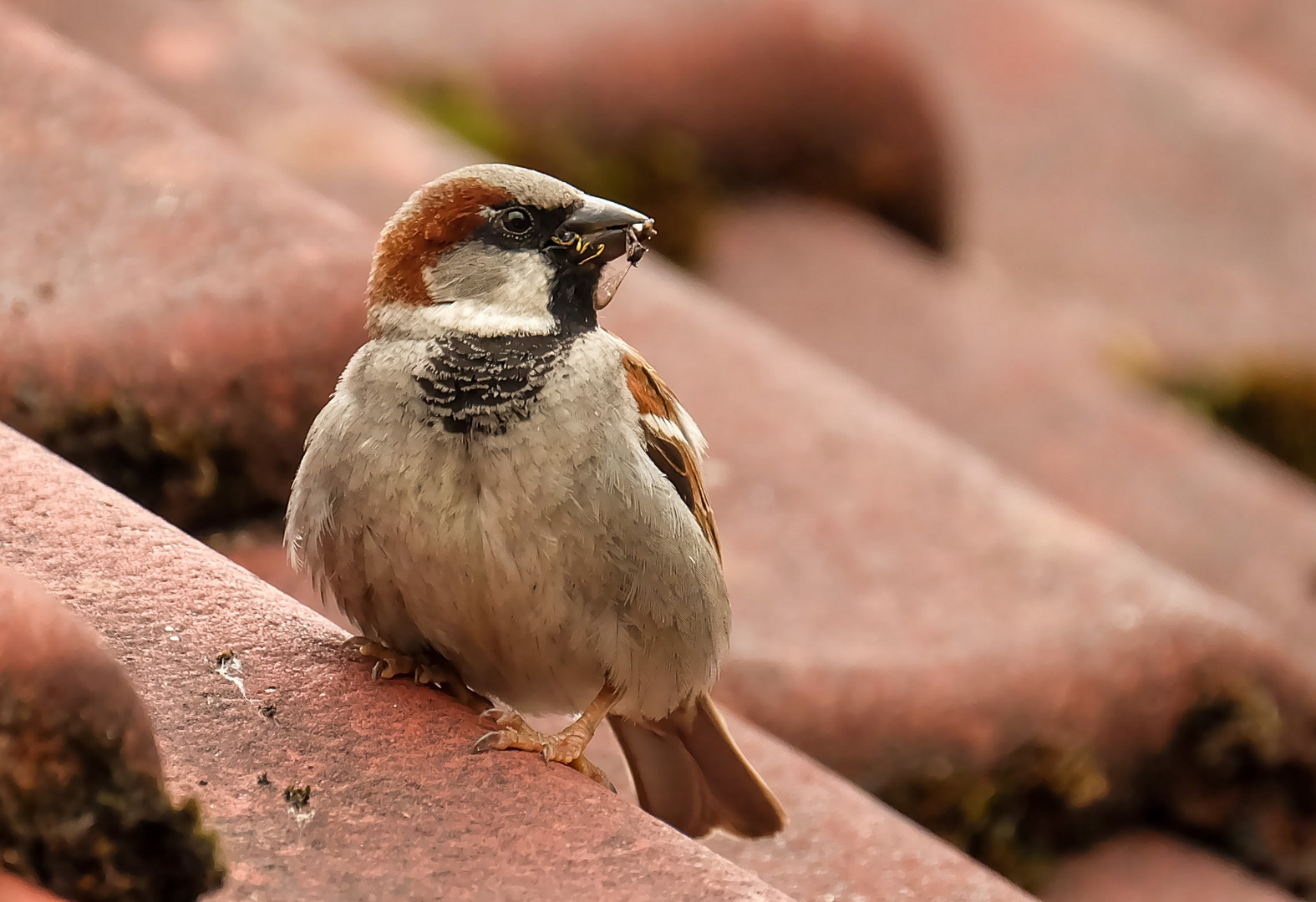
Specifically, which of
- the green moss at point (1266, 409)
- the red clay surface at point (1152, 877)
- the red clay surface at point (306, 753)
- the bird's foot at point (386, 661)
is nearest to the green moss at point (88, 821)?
the red clay surface at point (306, 753)

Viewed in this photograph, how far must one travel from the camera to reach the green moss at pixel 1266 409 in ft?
16.9

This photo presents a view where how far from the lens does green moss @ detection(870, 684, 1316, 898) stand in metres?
2.95

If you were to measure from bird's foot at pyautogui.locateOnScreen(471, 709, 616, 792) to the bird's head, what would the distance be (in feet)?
1.89

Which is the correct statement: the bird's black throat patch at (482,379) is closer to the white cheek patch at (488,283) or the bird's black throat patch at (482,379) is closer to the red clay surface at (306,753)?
the white cheek patch at (488,283)

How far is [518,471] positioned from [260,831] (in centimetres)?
64

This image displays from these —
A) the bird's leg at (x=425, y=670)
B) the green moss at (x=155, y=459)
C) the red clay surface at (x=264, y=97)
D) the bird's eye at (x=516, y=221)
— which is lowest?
the green moss at (x=155, y=459)

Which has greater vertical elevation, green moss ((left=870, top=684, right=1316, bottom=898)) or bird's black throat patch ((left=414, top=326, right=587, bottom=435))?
bird's black throat patch ((left=414, top=326, right=587, bottom=435))

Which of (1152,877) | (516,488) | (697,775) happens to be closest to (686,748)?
(697,775)

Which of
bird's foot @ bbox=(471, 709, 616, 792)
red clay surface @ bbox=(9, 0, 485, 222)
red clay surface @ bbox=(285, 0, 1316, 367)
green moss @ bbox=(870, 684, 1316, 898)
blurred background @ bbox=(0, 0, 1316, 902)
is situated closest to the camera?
bird's foot @ bbox=(471, 709, 616, 792)

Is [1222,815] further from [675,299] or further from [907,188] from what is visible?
[907,188]

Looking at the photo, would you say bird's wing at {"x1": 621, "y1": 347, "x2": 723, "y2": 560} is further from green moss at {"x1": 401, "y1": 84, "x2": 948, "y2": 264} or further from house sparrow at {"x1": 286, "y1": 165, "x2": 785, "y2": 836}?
green moss at {"x1": 401, "y1": 84, "x2": 948, "y2": 264}

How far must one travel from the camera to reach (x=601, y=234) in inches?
92.4

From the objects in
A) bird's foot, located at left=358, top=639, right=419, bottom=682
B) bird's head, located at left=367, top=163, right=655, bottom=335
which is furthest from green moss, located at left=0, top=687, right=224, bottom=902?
bird's head, located at left=367, top=163, right=655, bottom=335

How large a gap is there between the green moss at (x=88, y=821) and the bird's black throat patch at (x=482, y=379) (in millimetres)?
738
